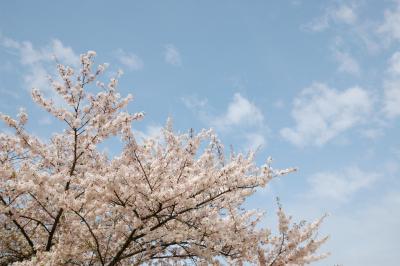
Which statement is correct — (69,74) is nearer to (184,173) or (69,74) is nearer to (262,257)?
(184,173)

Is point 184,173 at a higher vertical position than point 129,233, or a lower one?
higher

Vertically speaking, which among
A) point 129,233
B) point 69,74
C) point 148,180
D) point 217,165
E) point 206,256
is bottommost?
point 206,256

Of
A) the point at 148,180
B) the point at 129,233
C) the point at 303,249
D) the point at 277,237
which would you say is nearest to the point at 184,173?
the point at 148,180

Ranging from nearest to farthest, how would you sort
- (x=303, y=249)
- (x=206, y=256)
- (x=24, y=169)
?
(x=24, y=169)
(x=206, y=256)
(x=303, y=249)

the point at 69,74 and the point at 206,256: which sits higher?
the point at 69,74

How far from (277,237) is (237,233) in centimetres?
107

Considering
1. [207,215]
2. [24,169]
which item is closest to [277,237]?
[207,215]

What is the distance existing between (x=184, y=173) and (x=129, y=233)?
73.2 inches

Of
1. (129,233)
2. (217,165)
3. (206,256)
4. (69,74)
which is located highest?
(69,74)

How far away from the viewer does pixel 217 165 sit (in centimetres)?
1009

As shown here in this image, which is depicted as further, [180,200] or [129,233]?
[129,233]

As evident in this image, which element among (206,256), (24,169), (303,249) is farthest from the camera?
(303,249)

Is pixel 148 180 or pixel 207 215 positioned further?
pixel 207 215

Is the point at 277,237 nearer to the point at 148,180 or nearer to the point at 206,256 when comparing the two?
the point at 206,256
